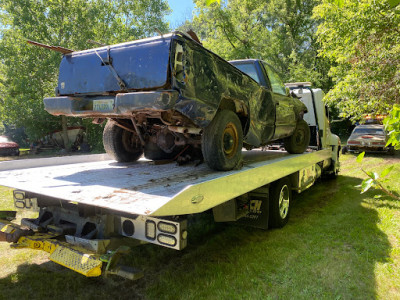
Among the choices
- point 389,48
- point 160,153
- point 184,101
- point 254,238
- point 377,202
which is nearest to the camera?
point 184,101

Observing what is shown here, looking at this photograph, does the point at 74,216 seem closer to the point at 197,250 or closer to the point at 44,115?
the point at 197,250

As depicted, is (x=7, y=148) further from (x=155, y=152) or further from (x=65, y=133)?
(x=155, y=152)

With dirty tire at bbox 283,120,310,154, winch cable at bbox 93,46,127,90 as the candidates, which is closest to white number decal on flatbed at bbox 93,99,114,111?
winch cable at bbox 93,46,127,90

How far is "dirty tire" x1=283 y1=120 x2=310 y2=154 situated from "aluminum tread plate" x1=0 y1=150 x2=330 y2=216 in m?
1.48

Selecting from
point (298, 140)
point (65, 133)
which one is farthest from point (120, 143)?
point (65, 133)

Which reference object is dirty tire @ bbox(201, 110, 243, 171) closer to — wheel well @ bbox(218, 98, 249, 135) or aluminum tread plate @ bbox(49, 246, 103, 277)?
wheel well @ bbox(218, 98, 249, 135)

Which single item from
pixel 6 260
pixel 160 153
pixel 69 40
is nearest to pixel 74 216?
pixel 6 260

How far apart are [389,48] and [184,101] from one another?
7495mm

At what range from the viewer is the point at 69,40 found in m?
16.6

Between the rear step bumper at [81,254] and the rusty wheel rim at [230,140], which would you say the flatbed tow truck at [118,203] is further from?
the rusty wheel rim at [230,140]

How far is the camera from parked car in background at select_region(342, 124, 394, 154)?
14359mm

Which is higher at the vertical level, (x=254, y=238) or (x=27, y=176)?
(x=27, y=176)

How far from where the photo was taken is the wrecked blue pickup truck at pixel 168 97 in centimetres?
298

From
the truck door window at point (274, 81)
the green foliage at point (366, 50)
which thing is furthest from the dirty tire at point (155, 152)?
the green foliage at point (366, 50)
